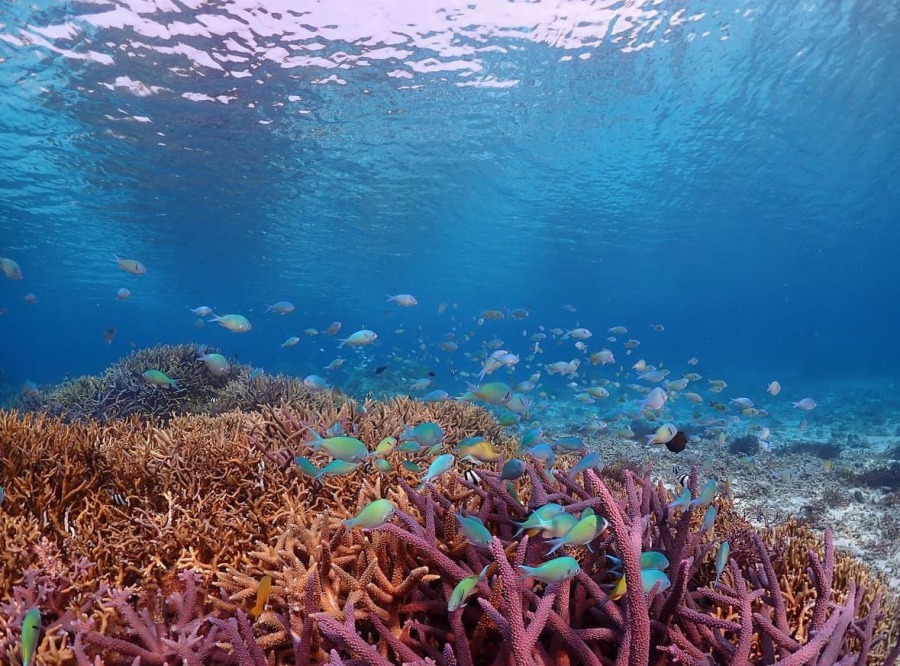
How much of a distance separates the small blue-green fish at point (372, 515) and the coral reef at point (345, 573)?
0.59ft

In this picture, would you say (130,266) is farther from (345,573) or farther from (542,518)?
(542,518)

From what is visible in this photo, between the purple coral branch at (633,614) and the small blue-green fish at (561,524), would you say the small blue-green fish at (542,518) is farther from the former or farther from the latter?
the purple coral branch at (633,614)

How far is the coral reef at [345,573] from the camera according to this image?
239cm

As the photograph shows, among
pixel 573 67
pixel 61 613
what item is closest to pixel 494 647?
pixel 61 613

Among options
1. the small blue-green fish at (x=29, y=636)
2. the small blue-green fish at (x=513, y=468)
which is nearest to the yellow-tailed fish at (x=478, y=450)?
the small blue-green fish at (x=513, y=468)

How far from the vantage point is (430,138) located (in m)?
22.0

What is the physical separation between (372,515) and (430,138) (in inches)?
859

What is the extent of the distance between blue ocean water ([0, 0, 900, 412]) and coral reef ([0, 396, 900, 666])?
11464mm

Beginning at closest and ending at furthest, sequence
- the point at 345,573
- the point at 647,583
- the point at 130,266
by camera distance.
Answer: the point at 647,583 → the point at 345,573 → the point at 130,266

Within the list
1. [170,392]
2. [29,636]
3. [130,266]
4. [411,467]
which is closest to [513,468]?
[411,467]

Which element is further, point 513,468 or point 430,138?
point 430,138

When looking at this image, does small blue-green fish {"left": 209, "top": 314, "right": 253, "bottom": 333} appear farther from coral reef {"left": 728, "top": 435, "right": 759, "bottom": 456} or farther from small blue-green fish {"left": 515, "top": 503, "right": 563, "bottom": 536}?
coral reef {"left": 728, "top": 435, "right": 759, "bottom": 456}

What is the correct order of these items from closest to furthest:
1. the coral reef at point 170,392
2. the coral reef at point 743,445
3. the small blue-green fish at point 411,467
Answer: the small blue-green fish at point 411,467 → the coral reef at point 170,392 → the coral reef at point 743,445

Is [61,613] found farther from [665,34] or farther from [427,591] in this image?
[665,34]
